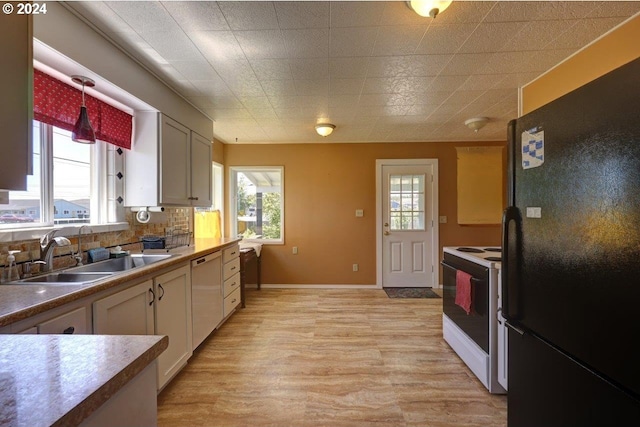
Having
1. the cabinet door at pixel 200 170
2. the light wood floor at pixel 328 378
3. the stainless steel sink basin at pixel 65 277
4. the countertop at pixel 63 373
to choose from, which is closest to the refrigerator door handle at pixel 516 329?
the light wood floor at pixel 328 378

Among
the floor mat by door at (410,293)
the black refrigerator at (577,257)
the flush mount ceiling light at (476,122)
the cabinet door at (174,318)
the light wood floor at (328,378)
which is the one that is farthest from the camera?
the floor mat by door at (410,293)

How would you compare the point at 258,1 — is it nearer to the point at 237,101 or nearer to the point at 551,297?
the point at 237,101

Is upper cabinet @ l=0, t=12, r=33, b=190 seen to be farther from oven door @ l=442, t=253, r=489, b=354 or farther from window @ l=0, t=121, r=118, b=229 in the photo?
oven door @ l=442, t=253, r=489, b=354

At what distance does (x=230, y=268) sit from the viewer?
3.15 metres

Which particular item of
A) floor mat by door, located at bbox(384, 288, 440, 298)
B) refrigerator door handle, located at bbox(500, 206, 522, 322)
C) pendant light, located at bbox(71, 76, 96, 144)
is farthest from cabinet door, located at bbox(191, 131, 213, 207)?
floor mat by door, located at bbox(384, 288, 440, 298)

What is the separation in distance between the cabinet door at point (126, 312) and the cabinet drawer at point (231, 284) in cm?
126

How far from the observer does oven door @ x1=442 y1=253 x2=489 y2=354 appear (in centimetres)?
196

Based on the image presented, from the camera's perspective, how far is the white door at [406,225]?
458cm

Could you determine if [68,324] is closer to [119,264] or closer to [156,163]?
[119,264]

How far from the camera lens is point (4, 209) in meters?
1.58

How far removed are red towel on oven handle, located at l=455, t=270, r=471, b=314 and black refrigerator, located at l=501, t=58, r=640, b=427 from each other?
87cm

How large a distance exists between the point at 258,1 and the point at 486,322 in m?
2.38

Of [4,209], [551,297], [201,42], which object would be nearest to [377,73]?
[201,42]

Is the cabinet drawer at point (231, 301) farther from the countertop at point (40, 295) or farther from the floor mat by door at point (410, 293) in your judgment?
the floor mat by door at point (410, 293)
